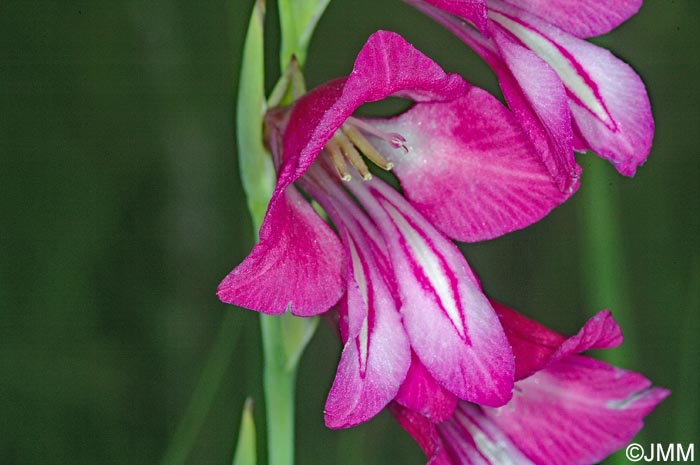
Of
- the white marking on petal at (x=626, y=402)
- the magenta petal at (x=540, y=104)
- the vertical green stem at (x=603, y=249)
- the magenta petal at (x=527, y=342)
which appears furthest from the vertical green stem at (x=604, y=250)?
the magenta petal at (x=540, y=104)

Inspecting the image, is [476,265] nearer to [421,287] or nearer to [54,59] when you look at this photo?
[54,59]

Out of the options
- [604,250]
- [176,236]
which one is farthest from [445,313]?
[176,236]

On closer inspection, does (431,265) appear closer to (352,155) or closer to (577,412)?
(352,155)

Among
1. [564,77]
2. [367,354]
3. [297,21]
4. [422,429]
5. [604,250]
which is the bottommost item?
[604,250]

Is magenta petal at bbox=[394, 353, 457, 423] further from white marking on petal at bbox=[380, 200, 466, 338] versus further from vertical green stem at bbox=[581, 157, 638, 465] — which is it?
vertical green stem at bbox=[581, 157, 638, 465]

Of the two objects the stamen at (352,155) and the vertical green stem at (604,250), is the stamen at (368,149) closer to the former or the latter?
the stamen at (352,155)

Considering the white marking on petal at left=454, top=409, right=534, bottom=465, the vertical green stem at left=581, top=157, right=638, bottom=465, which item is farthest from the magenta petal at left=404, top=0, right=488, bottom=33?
the vertical green stem at left=581, top=157, right=638, bottom=465

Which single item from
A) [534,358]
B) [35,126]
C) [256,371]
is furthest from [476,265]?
[534,358]
